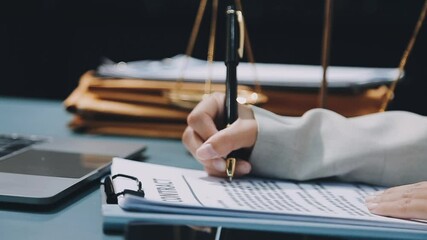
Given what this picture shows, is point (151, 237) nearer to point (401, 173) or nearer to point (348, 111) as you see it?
point (401, 173)

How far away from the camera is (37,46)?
181 centimetres

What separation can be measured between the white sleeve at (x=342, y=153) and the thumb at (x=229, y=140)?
1 cm

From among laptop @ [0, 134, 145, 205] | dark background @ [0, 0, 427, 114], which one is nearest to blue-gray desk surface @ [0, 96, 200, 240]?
laptop @ [0, 134, 145, 205]

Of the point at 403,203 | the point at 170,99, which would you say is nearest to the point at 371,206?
the point at 403,203

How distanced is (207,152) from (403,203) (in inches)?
8.6

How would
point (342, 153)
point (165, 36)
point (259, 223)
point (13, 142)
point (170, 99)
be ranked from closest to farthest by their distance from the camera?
point (259, 223) < point (342, 153) < point (13, 142) < point (170, 99) < point (165, 36)

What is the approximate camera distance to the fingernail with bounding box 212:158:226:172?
0.71 m

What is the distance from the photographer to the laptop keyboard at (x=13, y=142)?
32.2 inches

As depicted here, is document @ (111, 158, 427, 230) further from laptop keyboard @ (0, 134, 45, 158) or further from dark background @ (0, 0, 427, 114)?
dark background @ (0, 0, 427, 114)

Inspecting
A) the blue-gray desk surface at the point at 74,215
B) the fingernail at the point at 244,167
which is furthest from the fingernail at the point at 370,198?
the blue-gray desk surface at the point at 74,215

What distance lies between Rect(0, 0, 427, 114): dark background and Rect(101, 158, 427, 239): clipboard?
45.3 inches

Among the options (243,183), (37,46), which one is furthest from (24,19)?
(243,183)

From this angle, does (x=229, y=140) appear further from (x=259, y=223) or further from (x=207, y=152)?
(x=259, y=223)

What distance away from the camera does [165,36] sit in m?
1.74
